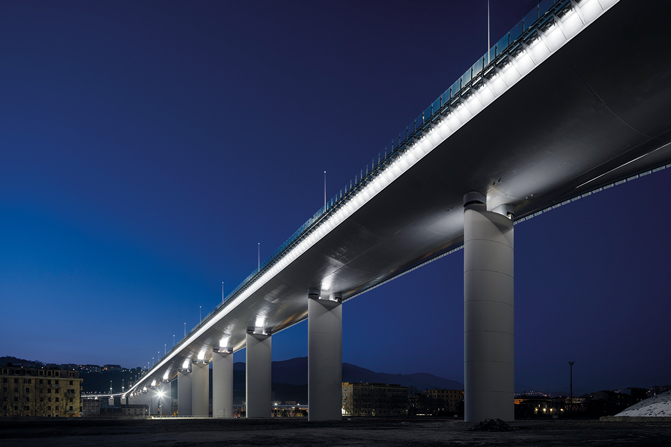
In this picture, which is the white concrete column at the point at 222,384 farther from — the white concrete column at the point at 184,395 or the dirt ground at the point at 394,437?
the dirt ground at the point at 394,437

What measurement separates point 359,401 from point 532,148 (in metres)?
140

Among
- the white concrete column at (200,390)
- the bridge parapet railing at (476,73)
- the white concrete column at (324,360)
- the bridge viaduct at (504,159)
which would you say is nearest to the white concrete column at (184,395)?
the white concrete column at (200,390)

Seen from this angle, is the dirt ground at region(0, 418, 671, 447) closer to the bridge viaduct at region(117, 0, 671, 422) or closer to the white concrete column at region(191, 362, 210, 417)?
the bridge viaduct at region(117, 0, 671, 422)

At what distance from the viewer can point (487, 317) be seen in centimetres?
2672

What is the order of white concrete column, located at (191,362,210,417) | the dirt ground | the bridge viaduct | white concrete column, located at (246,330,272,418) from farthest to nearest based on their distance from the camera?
white concrete column, located at (191,362,210,417) < white concrete column, located at (246,330,272,418) < the bridge viaduct < the dirt ground

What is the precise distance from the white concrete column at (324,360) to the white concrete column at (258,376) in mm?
22351

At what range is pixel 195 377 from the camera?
113 metres

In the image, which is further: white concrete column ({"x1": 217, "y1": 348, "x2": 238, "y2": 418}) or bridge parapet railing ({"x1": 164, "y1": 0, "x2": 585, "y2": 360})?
white concrete column ({"x1": 217, "y1": 348, "x2": 238, "y2": 418})

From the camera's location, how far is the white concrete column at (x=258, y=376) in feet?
237

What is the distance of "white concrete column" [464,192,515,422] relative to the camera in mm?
26297

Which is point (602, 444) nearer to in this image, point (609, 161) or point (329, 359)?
point (609, 161)

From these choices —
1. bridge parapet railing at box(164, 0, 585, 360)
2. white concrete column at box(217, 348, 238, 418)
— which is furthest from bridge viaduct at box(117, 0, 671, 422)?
white concrete column at box(217, 348, 238, 418)

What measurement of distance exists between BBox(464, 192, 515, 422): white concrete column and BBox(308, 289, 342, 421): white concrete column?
2463cm

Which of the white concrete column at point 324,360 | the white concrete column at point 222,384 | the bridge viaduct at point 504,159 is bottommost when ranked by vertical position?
the white concrete column at point 222,384
